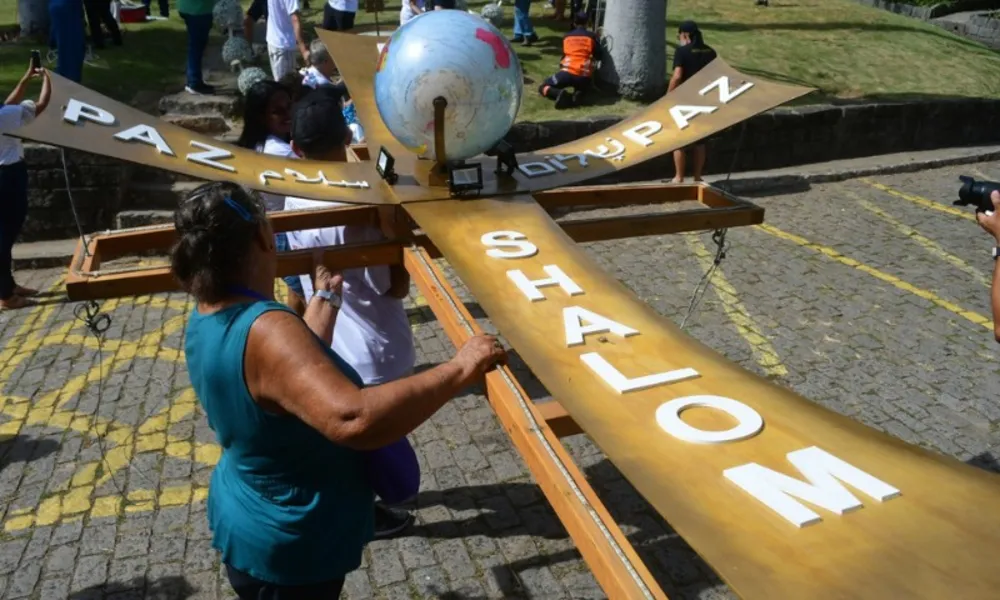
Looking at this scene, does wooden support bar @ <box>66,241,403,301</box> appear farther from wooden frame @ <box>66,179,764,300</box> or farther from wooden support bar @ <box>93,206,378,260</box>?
wooden support bar @ <box>93,206,378,260</box>

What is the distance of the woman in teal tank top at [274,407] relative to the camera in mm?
1899

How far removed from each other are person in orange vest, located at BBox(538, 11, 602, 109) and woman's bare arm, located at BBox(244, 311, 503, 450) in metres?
8.69

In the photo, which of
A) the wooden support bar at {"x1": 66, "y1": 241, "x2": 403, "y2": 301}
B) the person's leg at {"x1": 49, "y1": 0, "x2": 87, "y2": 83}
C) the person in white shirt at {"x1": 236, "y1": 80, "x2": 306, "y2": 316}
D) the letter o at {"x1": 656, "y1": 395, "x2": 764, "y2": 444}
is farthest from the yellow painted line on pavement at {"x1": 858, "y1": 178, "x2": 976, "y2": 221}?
the person's leg at {"x1": 49, "y1": 0, "x2": 87, "y2": 83}

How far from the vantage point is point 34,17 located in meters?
11.4

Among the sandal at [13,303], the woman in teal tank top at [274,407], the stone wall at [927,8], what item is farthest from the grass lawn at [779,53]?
the woman in teal tank top at [274,407]

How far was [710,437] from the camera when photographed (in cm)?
191

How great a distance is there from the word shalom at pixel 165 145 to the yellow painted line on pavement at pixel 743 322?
3.37 meters

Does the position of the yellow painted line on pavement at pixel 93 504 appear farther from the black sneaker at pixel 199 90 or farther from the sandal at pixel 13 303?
the black sneaker at pixel 199 90

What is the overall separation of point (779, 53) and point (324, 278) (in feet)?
38.4

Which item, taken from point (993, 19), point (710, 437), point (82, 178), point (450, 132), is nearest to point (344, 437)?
point (710, 437)

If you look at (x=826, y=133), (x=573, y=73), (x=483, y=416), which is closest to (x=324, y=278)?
(x=483, y=416)

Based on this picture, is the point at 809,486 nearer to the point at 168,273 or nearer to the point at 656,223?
the point at 656,223

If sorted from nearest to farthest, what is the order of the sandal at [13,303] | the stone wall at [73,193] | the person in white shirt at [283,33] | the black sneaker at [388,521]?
the black sneaker at [388,521]
the sandal at [13,303]
the stone wall at [73,193]
the person in white shirt at [283,33]

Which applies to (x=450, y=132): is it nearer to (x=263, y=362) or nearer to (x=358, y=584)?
(x=263, y=362)
